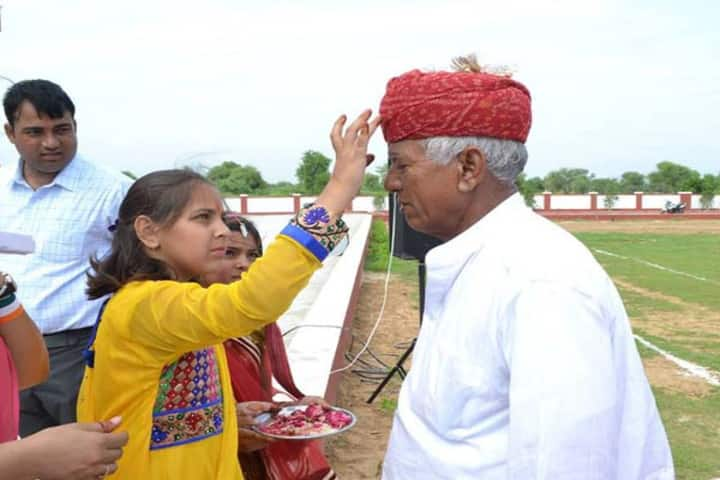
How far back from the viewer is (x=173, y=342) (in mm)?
1920

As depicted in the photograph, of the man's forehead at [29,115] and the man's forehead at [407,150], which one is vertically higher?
the man's forehead at [29,115]

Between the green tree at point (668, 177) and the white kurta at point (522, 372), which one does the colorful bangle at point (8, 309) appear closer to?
the white kurta at point (522, 372)

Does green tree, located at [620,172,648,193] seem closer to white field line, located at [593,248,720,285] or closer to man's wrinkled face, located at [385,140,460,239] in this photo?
white field line, located at [593,248,720,285]

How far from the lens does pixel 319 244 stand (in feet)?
6.00

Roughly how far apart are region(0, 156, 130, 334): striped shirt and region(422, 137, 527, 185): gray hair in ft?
6.62

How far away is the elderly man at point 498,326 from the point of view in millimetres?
1316

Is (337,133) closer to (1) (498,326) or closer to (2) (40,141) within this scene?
(1) (498,326)

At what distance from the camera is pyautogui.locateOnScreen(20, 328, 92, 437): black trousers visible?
3139 millimetres

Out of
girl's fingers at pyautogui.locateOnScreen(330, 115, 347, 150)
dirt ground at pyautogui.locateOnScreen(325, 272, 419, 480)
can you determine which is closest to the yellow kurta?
girl's fingers at pyautogui.locateOnScreen(330, 115, 347, 150)

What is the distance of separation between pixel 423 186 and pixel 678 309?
33.2ft

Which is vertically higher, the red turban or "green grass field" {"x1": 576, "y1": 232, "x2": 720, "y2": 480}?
the red turban

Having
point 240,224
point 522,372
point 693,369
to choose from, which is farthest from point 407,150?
point 693,369

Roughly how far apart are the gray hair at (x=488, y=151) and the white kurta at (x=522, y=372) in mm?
67

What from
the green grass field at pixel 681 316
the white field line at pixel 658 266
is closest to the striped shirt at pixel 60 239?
the green grass field at pixel 681 316
